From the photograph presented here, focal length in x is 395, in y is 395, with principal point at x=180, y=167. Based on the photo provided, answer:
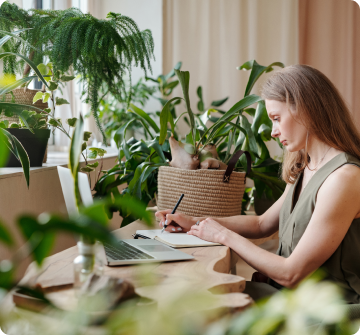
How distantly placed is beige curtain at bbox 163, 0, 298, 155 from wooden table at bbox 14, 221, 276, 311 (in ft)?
7.67

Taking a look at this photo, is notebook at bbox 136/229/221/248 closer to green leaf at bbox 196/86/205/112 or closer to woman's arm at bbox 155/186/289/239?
woman's arm at bbox 155/186/289/239

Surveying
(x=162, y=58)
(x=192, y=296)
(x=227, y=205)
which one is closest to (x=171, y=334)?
(x=192, y=296)

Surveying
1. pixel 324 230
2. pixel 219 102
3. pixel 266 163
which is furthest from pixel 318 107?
pixel 219 102

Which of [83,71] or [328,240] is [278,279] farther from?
[83,71]

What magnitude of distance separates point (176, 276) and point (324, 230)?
401 millimetres

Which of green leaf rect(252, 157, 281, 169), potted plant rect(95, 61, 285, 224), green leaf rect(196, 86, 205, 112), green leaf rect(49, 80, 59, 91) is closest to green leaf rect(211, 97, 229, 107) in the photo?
green leaf rect(196, 86, 205, 112)

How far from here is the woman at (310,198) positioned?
981mm

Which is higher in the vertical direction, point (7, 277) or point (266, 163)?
point (7, 277)

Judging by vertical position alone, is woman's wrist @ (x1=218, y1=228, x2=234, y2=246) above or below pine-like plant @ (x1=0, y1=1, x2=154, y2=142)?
below

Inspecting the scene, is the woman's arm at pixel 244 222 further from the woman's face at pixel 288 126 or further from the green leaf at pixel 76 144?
the green leaf at pixel 76 144

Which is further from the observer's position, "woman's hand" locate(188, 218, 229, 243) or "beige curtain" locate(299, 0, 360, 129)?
"beige curtain" locate(299, 0, 360, 129)

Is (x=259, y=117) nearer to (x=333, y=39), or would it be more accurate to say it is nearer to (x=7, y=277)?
(x=7, y=277)

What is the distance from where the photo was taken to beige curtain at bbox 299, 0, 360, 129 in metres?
3.35

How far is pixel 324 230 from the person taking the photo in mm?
969
